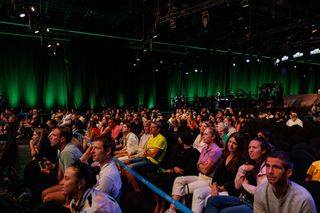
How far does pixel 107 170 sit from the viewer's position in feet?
9.18

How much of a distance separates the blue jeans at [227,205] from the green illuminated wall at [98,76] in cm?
1559

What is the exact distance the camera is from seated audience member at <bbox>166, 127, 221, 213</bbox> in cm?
379

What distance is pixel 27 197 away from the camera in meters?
4.05

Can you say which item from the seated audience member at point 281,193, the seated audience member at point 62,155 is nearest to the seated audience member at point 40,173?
the seated audience member at point 62,155

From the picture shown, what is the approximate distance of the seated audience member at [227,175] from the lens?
3376 mm

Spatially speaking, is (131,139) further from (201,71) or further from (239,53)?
(239,53)

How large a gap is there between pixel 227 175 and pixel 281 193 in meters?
1.39

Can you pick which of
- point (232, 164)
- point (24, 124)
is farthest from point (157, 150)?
point (24, 124)

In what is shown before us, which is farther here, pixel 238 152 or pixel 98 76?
pixel 98 76

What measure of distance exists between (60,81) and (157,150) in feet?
47.2

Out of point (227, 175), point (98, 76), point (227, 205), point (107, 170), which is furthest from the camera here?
point (98, 76)

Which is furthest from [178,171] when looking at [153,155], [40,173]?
[40,173]

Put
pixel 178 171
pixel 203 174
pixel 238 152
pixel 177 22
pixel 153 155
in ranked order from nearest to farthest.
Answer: pixel 238 152 < pixel 203 174 < pixel 178 171 < pixel 153 155 < pixel 177 22

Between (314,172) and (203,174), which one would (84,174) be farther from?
(314,172)
